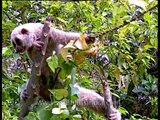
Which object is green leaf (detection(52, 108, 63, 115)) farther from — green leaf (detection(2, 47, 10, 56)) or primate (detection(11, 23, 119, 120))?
green leaf (detection(2, 47, 10, 56))

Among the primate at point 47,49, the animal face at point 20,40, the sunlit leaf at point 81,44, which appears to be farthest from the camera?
the animal face at point 20,40

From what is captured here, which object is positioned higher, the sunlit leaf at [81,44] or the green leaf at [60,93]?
the sunlit leaf at [81,44]

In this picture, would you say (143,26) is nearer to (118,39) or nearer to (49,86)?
(118,39)

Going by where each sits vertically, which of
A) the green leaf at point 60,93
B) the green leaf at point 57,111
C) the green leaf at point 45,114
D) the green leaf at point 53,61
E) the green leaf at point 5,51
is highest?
the green leaf at point 5,51

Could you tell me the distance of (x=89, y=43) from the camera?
1.51 m

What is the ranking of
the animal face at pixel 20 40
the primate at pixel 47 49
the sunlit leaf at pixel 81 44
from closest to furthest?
the sunlit leaf at pixel 81 44 → the primate at pixel 47 49 → the animal face at pixel 20 40

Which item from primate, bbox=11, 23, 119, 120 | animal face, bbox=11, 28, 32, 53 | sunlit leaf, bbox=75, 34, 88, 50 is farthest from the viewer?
animal face, bbox=11, 28, 32, 53

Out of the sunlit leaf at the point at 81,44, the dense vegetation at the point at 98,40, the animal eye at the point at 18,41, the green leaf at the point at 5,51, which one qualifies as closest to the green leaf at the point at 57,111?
the dense vegetation at the point at 98,40

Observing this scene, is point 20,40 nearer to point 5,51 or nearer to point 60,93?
point 5,51

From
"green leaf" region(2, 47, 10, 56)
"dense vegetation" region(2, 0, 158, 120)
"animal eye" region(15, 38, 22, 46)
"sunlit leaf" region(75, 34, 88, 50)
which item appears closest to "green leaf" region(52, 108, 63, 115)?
"dense vegetation" region(2, 0, 158, 120)

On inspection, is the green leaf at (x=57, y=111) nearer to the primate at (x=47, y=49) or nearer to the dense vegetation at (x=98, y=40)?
the dense vegetation at (x=98, y=40)

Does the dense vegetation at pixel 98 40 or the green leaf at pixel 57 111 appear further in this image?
the dense vegetation at pixel 98 40

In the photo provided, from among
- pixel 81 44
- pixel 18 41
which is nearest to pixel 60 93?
pixel 81 44

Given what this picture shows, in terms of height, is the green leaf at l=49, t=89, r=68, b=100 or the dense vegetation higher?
the dense vegetation
